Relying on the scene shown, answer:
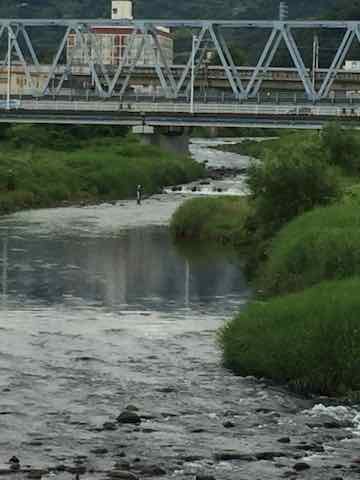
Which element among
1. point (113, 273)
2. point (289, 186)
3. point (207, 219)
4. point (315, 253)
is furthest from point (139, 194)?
point (315, 253)

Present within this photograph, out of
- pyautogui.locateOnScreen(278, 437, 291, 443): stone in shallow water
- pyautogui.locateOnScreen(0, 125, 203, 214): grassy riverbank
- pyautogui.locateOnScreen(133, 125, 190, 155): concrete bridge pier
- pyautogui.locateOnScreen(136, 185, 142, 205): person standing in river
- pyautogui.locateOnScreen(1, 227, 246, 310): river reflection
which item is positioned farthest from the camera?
pyautogui.locateOnScreen(133, 125, 190, 155): concrete bridge pier

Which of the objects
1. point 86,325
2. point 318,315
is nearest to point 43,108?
point 86,325

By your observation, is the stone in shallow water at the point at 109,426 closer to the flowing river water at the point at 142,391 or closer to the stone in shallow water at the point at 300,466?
the flowing river water at the point at 142,391

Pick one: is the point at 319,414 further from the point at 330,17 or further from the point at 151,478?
the point at 330,17

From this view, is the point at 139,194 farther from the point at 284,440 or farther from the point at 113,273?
the point at 284,440

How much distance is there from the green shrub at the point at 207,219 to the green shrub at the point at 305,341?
21.0 metres

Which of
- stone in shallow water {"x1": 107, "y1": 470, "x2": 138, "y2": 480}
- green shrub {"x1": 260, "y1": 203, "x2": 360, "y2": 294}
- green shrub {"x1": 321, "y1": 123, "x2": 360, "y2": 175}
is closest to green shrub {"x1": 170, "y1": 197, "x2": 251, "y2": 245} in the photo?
green shrub {"x1": 321, "y1": 123, "x2": 360, "y2": 175}

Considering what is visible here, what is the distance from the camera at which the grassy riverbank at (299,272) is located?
77.7 feet

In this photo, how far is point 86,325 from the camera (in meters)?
30.6

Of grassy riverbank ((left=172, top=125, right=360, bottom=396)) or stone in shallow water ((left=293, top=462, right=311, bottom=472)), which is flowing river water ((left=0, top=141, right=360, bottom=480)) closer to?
stone in shallow water ((left=293, top=462, right=311, bottom=472))

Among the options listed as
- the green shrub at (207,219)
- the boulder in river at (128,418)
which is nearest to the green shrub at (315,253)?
the boulder in river at (128,418)

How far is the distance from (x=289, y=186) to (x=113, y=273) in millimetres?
5234

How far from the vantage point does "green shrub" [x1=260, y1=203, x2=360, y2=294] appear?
30078 millimetres

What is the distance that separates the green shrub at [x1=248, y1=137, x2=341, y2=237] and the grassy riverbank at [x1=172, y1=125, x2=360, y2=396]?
3 cm
